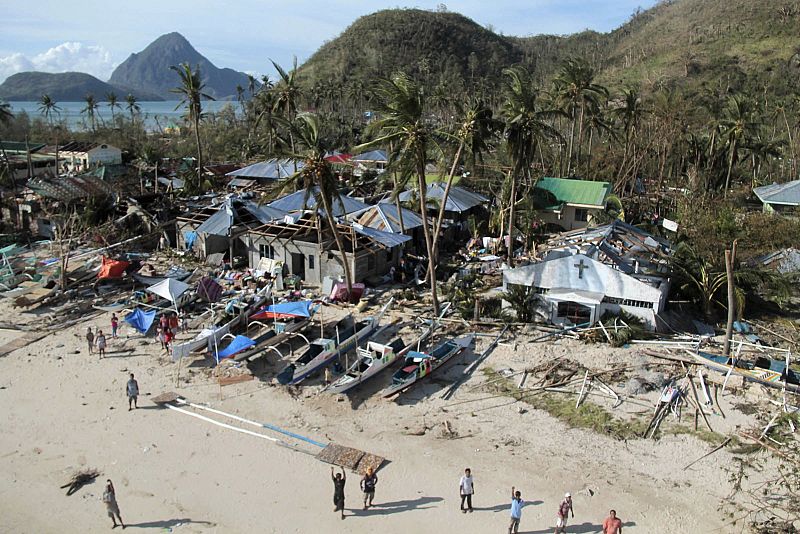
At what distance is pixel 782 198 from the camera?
127 feet

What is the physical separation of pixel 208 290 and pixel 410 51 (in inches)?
5295

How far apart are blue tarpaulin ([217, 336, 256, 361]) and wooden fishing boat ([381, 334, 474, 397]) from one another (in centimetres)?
547

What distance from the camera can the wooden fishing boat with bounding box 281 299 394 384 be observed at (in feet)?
66.9

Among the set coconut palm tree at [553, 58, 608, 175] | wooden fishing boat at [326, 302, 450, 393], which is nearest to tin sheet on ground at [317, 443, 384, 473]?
wooden fishing boat at [326, 302, 450, 393]

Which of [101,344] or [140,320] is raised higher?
[140,320]

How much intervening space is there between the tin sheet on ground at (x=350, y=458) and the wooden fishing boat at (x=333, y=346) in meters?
4.07

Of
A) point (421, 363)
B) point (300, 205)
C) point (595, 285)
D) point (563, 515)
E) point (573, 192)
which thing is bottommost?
point (563, 515)

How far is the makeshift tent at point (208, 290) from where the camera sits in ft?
90.1

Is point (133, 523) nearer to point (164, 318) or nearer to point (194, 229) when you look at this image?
point (164, 318)

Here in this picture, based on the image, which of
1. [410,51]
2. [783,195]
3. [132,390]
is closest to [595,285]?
[132,390]

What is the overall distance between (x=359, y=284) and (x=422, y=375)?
9986 mm

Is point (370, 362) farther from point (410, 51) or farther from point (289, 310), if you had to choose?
point (410, 51)

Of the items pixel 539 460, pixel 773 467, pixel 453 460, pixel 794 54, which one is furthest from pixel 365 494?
pixel 794 54

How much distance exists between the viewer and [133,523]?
1409 centimetres
